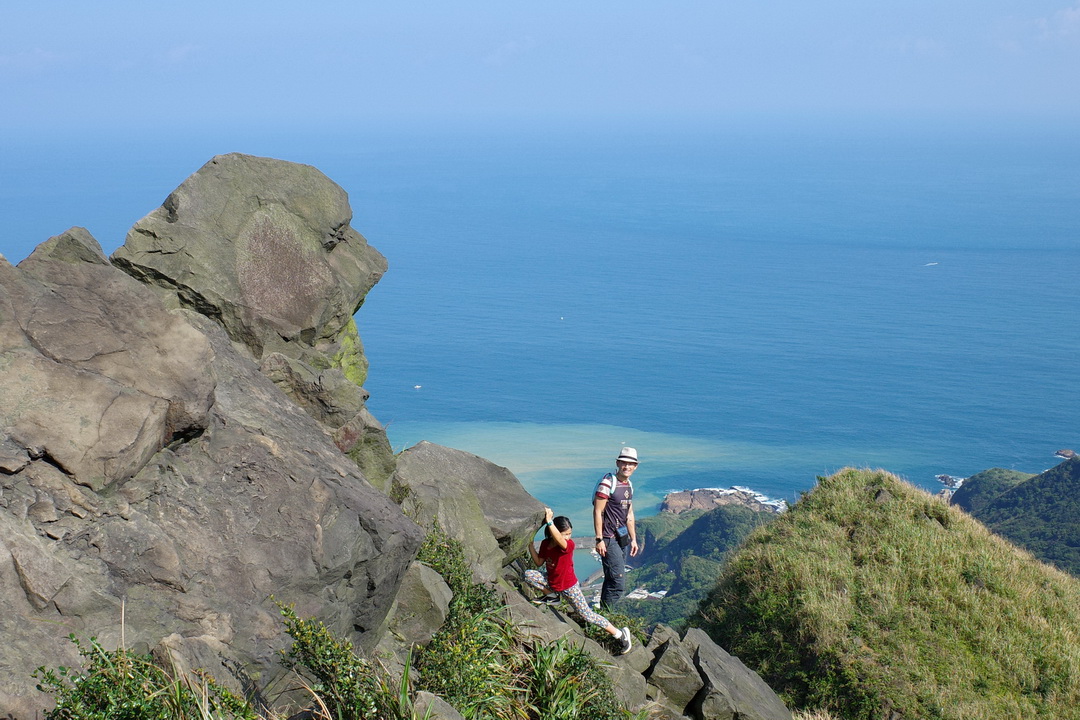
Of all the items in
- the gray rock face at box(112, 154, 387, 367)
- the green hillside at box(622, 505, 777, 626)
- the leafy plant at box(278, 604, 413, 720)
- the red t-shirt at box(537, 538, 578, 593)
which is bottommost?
the green hillside at box(622, 505, 777, 626)

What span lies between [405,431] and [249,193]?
5145 inches

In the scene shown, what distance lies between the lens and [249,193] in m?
15.3

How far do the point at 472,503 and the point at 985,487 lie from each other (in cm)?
7048


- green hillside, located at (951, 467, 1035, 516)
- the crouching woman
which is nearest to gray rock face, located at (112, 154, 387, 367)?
the crouching woman

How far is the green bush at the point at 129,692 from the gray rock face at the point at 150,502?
0.30m

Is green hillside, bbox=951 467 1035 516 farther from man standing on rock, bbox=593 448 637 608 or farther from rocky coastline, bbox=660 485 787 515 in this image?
man standing on rock, bbox=593 448 637 608

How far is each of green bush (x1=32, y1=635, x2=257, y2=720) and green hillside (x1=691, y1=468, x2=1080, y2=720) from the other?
12.5 metres

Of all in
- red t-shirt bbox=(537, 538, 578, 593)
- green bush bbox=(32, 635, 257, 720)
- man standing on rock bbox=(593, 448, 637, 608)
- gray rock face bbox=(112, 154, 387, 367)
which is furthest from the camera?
man standing on rock bbox=(593, 448, 637, 608)

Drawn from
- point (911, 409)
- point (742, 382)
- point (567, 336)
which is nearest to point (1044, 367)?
point (911, 409)

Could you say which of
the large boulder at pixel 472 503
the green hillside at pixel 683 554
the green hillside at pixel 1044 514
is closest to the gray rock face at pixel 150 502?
the large boulder at pixel 472 503

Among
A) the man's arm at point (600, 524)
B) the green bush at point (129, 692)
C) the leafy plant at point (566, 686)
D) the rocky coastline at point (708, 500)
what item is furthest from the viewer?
the rocky coastline at point (708, 500)

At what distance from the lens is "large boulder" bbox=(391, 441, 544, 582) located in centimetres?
1361

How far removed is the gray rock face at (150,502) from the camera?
7984 millimetres

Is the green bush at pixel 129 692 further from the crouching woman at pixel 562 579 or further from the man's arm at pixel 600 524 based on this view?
the man's arm at pixel 600 524
